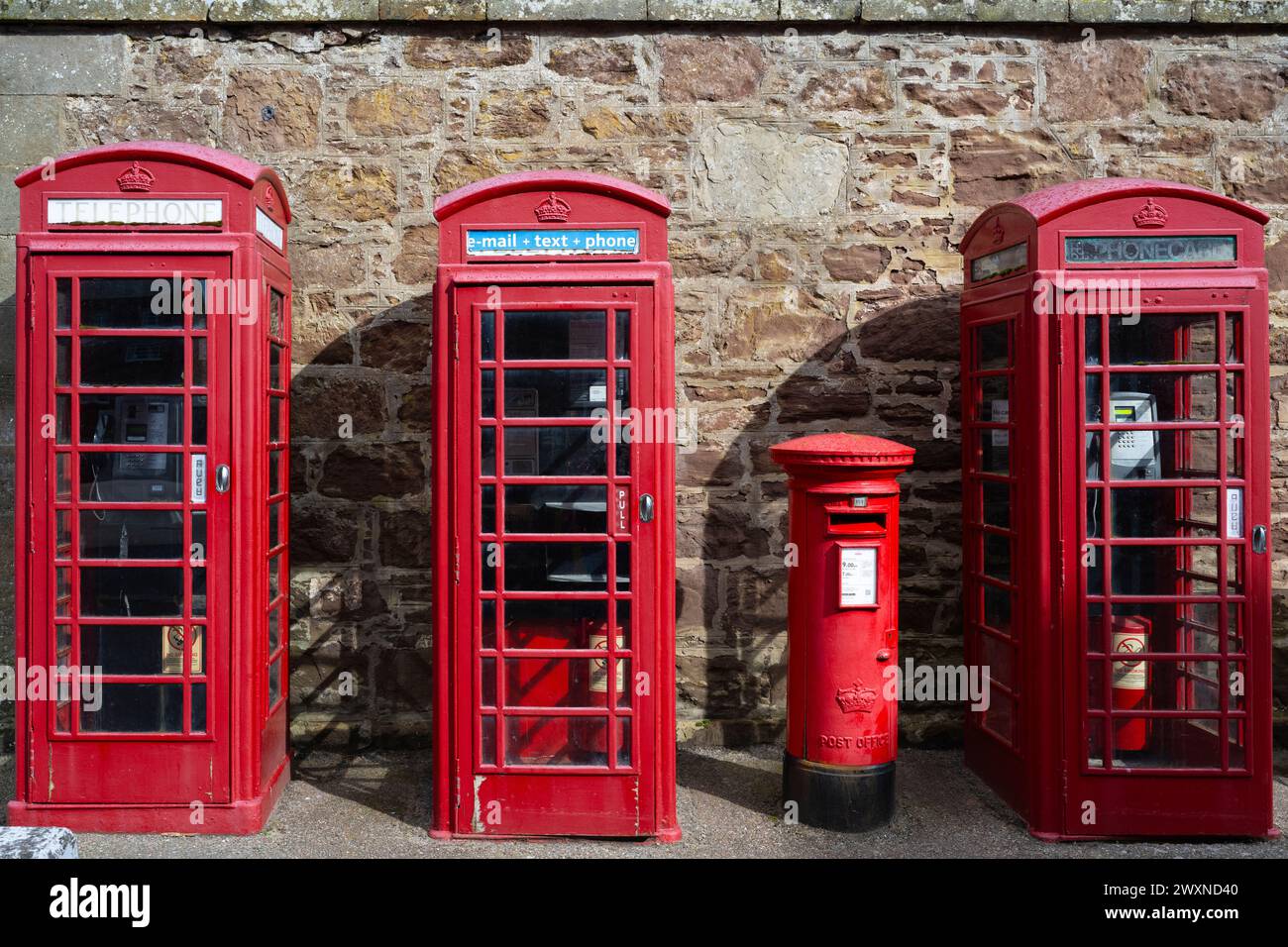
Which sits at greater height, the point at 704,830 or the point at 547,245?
the point at 547,245

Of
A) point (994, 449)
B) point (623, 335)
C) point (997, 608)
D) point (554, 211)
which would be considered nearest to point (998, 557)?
point (997, 608)

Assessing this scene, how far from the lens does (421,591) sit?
5.58 metres

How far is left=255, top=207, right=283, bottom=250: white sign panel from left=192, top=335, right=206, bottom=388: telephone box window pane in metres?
0.53

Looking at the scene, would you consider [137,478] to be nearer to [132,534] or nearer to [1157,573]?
[132,534]

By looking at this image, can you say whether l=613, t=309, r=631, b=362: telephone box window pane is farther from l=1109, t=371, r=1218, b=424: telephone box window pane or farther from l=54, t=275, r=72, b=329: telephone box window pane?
l=54, t=275, r=72, b=329: telephone box window pane

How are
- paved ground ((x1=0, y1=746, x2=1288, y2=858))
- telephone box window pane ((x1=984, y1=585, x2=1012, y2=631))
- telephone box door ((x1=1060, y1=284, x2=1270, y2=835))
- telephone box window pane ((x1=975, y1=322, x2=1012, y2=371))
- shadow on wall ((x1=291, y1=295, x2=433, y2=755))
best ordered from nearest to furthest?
1. paved ground ((x1=0, y1=746, x2=1288, y2=858))
2. telephone box door ((x1=1060, y1=284, x2=1270, y2=835))
3. telephone box window pane ((x1=975, y1=322, x2=1012, y2=371))
4. telephone box window pane ((x1=984, y1=585, x2=1012, y2=631))
5. shadow on wall ((x1=291, y1=295, x2=433, y2=755))

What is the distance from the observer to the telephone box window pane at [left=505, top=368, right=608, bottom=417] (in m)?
4.35

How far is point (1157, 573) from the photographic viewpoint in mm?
4543

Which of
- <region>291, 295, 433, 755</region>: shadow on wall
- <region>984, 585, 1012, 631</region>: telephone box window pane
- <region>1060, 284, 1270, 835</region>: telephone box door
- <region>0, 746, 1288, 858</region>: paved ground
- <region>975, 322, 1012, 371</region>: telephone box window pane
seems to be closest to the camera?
<region>0, 746, 1288, 858</region>: paved ground

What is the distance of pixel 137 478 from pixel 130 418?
9.9 inches

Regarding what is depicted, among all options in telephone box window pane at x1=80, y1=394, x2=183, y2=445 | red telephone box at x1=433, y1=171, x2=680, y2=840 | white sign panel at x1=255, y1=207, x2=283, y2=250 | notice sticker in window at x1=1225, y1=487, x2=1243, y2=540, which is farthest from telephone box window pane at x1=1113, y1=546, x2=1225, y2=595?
telephone box window pane at x1=80, y1=394, x2=183, y2=445

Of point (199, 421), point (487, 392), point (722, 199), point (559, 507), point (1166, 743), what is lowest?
point (1166, 743)
